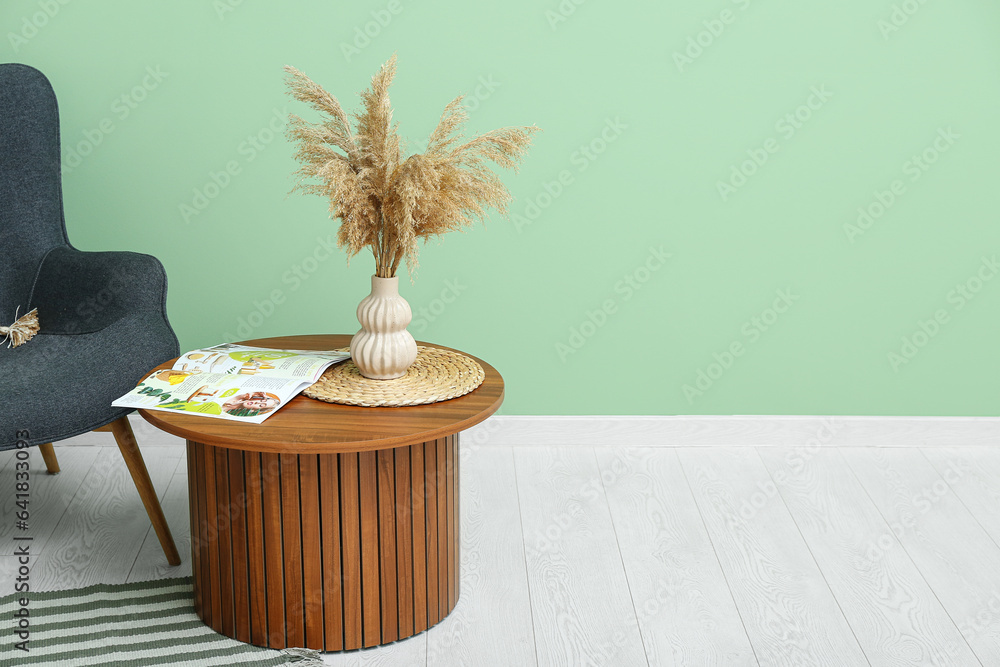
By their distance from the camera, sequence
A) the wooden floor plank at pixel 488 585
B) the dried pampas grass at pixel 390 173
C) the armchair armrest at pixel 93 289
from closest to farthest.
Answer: the dried pampas grass at pixel 390 173, the wooden floor plank at pixel 488 585, the armchair armrest at pixel 93 289

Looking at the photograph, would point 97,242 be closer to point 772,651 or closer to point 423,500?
point 423,500

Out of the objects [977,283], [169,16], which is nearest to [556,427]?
[977,283]

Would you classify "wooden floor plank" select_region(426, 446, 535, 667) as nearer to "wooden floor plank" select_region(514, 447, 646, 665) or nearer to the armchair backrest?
"wooden floor plank" select_region(514, 447, 646, 665)

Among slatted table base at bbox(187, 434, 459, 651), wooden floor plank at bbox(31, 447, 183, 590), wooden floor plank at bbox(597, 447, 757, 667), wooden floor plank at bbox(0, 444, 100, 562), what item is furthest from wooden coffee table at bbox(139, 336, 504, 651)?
wooden floor plank at bbox(0, 444, 100, 562)

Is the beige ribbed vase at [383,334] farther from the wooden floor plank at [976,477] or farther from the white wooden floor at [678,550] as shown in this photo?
the wooden floor plank at [976,477]

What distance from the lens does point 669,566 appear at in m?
1.87

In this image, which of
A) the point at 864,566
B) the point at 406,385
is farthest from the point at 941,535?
the point at 406,385

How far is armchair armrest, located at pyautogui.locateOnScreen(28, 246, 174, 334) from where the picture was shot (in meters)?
1.93

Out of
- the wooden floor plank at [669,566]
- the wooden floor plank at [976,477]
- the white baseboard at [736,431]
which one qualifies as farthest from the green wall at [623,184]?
the wooden floor plank at [669,566]

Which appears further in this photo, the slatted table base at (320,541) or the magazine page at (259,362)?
the magazine page at (259,362)

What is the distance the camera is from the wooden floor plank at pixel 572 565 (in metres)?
1.59

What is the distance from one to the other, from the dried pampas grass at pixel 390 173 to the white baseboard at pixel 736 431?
1068mm

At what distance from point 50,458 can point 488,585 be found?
4.26ft

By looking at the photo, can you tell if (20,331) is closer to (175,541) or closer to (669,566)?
(175,541)
